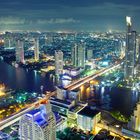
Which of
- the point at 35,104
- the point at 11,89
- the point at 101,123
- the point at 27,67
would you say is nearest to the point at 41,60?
the point at 27,67

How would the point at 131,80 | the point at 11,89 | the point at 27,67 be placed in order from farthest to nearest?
the point at 27,67, the point at 131,80, the point at 11,89

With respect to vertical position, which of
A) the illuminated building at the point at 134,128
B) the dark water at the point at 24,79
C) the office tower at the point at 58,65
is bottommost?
the illuminated building at the point at 134,128

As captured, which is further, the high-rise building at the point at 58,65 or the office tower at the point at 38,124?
the high-rise building at the point at 58,65

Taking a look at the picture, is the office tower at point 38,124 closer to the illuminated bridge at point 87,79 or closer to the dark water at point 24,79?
A: the illuminated bridge at point 87,79

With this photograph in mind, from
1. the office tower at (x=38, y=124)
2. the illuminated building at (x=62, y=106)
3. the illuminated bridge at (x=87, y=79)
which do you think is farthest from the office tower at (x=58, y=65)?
the office tower at (x=38, y=124)

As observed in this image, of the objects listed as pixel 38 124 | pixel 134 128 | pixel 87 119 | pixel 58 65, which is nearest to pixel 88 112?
pixel 87 119

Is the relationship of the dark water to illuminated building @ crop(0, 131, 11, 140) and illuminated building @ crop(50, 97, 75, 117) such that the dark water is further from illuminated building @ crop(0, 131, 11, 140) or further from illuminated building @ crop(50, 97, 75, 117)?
illuminated building @ crop(0, 131, 11, 140)

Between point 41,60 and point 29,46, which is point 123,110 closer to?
point 41,60
